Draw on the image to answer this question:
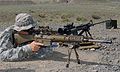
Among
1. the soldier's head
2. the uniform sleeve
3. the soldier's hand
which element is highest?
the soldier's head

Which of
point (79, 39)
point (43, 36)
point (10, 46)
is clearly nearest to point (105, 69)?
point (79, 39)

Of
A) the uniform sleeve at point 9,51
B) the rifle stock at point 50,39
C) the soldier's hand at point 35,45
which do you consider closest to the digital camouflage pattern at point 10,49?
the uniform sleeve at point 9,51

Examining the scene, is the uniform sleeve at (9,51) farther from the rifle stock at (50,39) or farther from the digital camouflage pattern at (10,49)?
the rifle stock at (50,39)

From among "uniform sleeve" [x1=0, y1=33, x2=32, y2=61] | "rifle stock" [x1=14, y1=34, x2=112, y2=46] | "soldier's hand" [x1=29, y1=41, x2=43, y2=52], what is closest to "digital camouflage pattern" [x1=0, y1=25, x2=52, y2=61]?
"uniform sleeve" [x1=0, y1=33, x2=32, y2=61]

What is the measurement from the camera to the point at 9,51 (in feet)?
33.2

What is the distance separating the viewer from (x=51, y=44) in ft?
31.9

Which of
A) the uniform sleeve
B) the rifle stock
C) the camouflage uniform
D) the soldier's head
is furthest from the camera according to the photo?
the uniform sleeve

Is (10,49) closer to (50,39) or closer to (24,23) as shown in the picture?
(24,23)

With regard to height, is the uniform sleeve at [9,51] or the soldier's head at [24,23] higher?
the soldier's head at [24,23]

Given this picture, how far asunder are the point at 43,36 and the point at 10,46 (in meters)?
1.09

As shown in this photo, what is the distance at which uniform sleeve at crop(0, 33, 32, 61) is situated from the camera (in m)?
9.98

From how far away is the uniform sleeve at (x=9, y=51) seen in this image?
9.98 m

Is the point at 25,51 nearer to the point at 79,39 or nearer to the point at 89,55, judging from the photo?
the point at 79,39

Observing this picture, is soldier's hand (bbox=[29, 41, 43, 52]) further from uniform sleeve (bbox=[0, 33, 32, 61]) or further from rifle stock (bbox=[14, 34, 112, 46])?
uniform sleeve (bbox=[0, 33, 32, 61])
